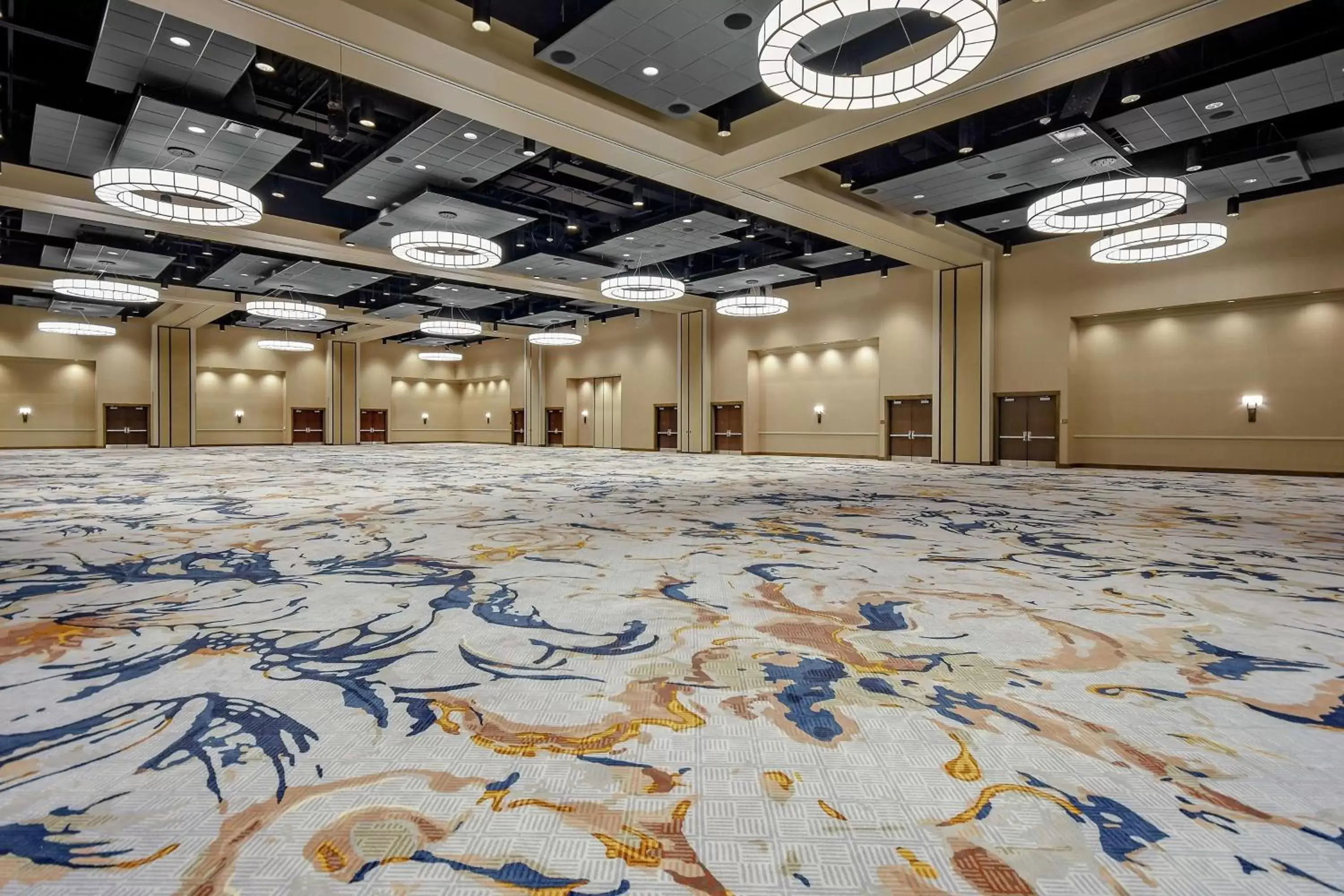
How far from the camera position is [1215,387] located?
A: 17.1 metres

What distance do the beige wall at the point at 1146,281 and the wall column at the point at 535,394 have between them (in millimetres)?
23763

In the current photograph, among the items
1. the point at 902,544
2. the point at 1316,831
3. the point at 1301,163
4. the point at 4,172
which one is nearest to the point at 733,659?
the point at 1316,831

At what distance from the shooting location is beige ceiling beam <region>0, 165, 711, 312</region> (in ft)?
47.2

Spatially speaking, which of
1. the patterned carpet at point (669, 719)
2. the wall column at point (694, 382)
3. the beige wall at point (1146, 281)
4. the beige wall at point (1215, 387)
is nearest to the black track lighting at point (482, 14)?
the patterned carpet at point (669, 719)

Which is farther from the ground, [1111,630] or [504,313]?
[504,313]

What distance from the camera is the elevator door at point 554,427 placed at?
36438 mm

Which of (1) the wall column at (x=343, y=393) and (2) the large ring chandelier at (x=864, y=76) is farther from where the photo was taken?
(1) the wall column at (x=343, y=393)

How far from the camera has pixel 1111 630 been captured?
3.22m

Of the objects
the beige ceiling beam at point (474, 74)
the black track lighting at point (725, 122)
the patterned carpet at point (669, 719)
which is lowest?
the patterned carpet at point (669, 719)

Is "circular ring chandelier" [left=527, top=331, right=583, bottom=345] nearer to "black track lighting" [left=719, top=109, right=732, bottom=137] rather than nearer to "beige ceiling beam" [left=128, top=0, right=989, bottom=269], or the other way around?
"beige ceiling beam" [left=128, top=0, right=989, bottom=269]

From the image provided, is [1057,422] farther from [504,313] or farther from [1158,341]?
[504,313]

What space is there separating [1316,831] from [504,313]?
107 feet

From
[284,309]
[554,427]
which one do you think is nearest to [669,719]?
[284,309]

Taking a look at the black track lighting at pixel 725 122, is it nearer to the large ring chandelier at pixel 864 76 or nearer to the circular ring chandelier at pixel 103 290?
the large ring chandelier at pixel 864 76
